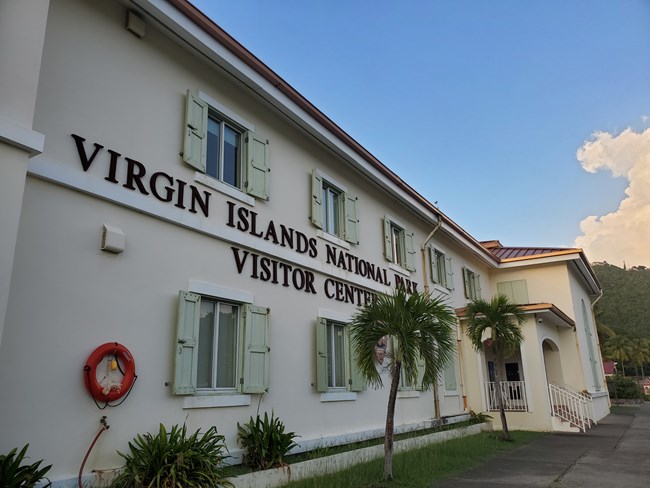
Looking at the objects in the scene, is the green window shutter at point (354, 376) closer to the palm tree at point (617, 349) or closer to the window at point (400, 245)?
the window at point (400, 245)

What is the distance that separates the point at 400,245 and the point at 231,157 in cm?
661

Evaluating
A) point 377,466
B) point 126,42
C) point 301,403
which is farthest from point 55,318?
point 377,466

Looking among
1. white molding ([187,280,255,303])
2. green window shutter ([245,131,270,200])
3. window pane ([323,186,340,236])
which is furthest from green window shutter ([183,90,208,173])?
window pane ([323,186,340,236])

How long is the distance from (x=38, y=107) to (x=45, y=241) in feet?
5.00

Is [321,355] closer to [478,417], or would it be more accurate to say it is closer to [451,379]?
[451,379]

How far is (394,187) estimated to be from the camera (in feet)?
42.1

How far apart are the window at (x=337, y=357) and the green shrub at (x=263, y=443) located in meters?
2.03

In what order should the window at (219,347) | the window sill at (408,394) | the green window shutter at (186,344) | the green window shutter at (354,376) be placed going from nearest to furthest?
the green window shutter at (186,344) → the window at (219,347) → the green window shutter at (354,376) → the window sill at (408,394)

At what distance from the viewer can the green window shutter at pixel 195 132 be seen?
24.5 ft

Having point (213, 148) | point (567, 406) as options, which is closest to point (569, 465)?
point (567, 406)

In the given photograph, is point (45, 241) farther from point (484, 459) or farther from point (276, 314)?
point (484, 459)

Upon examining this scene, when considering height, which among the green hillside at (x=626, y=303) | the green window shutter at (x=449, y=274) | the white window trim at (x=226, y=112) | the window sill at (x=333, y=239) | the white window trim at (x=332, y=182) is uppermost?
the green hillside at (x=626, y=303)

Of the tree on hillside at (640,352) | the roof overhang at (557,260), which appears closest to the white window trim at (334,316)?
the roof overhang at (557,260)

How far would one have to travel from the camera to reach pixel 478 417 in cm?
1524
